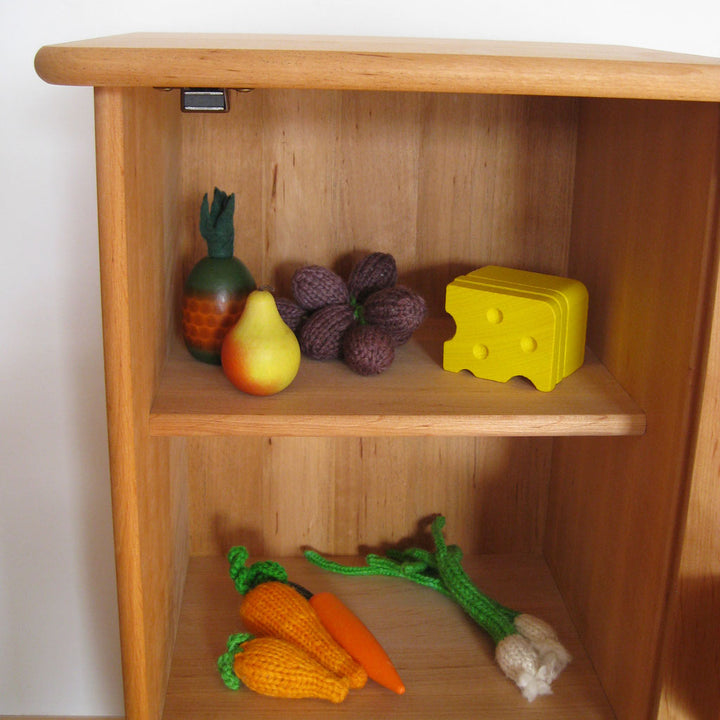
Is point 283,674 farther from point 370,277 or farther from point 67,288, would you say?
point 67,288

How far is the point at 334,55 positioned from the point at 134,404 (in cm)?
35

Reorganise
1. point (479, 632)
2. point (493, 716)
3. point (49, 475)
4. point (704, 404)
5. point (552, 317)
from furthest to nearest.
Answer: point (49, 475), point (479, 632), point (493, 716), point (552, 317), point (704, 404)

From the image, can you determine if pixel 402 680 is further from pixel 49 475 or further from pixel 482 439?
pixel 49 475

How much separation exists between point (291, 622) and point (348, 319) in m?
0.35

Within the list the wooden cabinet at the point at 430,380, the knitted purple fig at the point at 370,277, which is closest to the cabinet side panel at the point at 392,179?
the wooden cabinet at the point at 430,380

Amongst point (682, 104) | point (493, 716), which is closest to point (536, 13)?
point (682, 104)

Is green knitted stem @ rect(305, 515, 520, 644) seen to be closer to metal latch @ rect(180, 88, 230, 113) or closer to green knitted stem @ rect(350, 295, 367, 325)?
green knitted stem @ rect(350, 295, 367, 325)

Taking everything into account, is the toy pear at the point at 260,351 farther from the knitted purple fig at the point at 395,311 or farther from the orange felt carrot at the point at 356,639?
the orange felt carrot at the point at 356,639

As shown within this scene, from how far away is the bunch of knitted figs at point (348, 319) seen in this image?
0.97m

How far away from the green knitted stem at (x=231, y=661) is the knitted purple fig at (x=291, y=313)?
1.14 ft

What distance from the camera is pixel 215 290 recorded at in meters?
0.99

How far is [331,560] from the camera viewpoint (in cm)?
132

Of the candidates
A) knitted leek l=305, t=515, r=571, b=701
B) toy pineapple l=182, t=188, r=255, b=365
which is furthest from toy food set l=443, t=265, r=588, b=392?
knitted leek l=305, t=515, r=571, b=701

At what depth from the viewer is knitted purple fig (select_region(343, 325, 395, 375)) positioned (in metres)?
0.97
